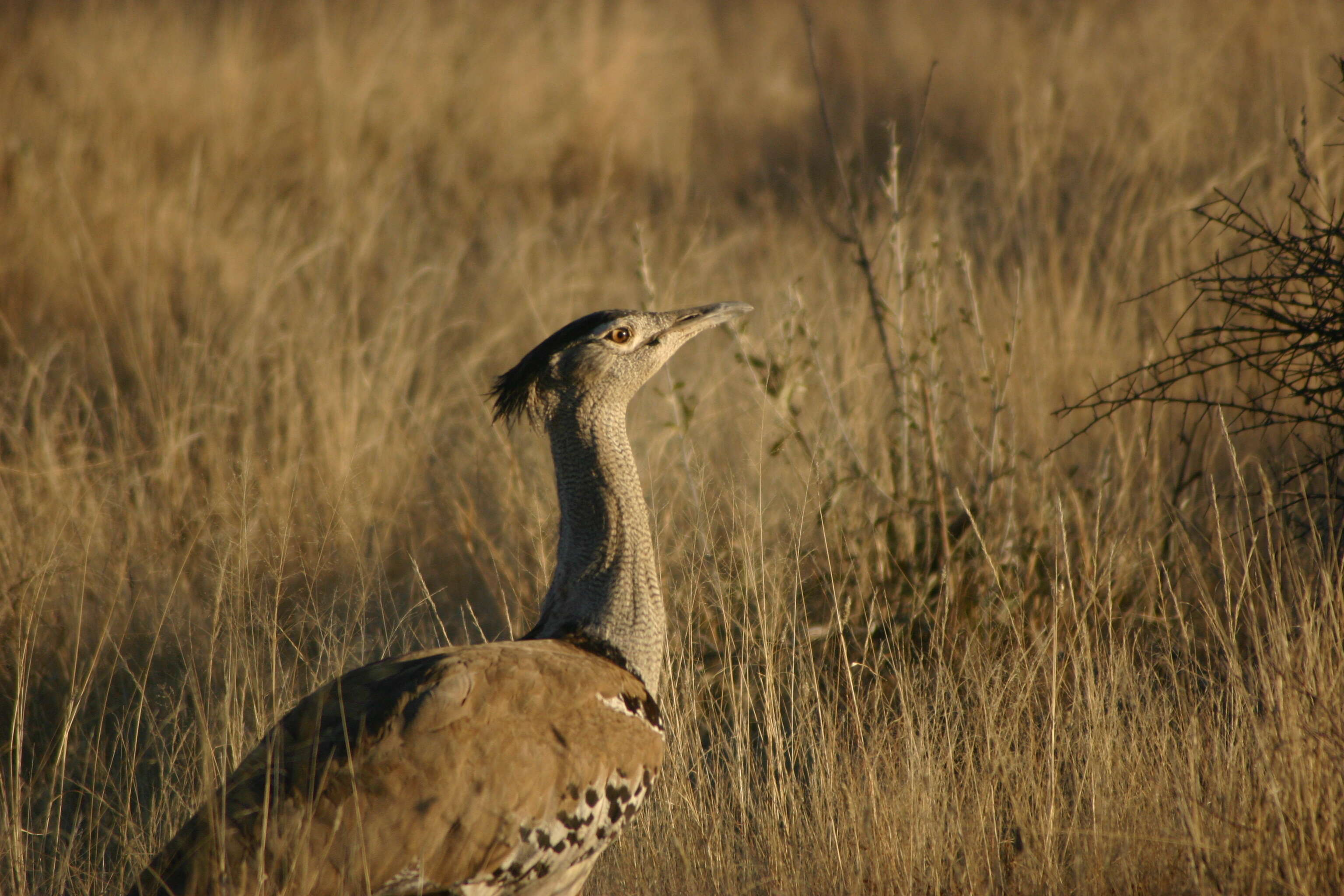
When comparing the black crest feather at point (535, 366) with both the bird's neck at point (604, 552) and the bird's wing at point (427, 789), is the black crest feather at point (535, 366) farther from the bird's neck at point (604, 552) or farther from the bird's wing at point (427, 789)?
the bird's wing at point (427, 789)

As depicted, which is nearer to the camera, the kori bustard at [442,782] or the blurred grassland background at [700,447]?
the kori bustard at [442,782]

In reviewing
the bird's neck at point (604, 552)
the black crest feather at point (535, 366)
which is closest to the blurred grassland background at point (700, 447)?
the bird's neck at point (604, 552)

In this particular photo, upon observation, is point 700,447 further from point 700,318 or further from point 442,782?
point 442,782

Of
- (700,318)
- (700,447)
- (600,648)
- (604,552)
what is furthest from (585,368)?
(700,447)

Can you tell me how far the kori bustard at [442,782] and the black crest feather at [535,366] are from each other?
62cm

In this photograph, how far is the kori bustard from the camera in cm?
230

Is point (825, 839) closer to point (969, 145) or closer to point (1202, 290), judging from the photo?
point (1202, 290)

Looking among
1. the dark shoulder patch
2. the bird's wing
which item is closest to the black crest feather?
the dark shoulder patch

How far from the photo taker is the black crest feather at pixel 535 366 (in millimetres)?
3008

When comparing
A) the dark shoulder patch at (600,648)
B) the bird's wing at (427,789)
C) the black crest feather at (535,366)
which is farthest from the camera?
the black crest feather at (535,366)

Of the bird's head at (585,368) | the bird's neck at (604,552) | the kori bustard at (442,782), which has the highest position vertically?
the bird's head at (585,368)

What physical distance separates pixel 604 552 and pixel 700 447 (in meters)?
1.91

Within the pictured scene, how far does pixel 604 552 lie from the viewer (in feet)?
9.50

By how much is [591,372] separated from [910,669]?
1.41 metres
